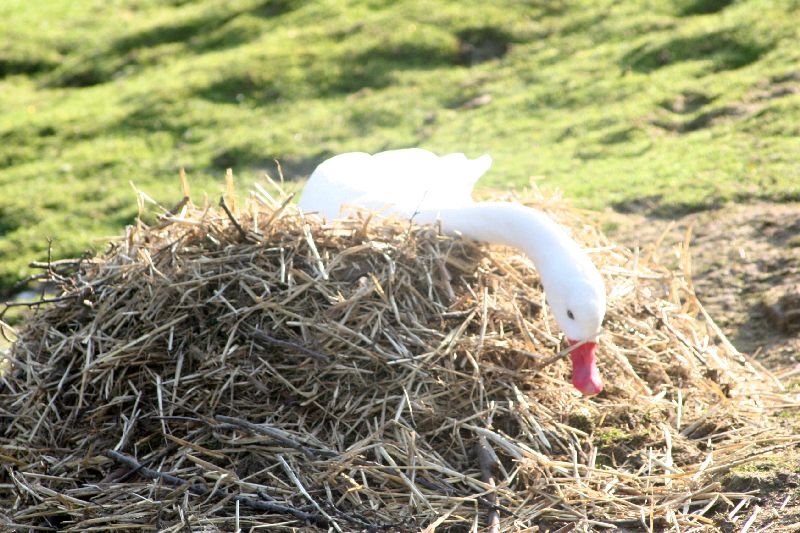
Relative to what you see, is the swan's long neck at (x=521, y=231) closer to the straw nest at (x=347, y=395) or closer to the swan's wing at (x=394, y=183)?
A: the straw nest at (x=347, y=395)

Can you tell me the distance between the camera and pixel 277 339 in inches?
192

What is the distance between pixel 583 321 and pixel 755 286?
206 centimetres

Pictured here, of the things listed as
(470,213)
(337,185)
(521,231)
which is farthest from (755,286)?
(337,185)

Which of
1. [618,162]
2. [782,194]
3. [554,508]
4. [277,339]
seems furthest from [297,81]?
[554,508]

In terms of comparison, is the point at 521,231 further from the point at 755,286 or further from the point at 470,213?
the point at 755,286

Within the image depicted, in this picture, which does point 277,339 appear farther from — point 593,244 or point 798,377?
point 798,377

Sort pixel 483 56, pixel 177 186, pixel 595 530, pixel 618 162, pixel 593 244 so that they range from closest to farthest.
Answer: pixel 595 530, pixel 593 244, pixel 618 162, pixel 177 186, pixel 483 56

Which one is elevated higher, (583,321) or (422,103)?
(583,321)

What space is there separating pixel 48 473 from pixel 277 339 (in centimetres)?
122

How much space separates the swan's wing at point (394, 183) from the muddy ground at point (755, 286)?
1.24 metres

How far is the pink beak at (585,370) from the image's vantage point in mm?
4625

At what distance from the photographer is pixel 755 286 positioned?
20.2 feet

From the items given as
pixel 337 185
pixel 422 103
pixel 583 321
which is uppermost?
pixel 337 185

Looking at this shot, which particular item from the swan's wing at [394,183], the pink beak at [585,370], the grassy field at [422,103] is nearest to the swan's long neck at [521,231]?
the swan's wing at [394,183]
